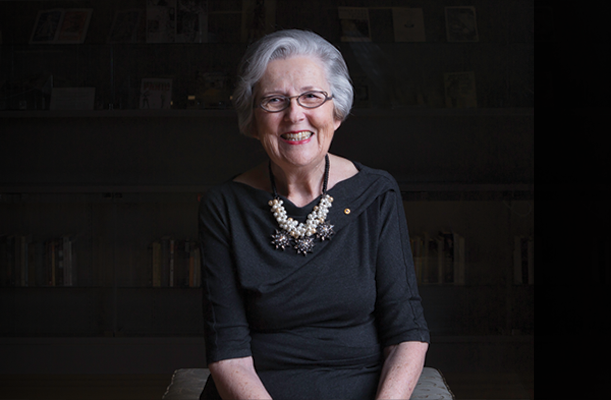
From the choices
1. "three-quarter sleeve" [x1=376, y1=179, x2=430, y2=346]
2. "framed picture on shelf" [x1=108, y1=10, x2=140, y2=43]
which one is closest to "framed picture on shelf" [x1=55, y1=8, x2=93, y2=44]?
"framed picture on shelf" [x1=108, y1=10, x2=140, y2=43]

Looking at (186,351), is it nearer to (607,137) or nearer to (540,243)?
(540,243)

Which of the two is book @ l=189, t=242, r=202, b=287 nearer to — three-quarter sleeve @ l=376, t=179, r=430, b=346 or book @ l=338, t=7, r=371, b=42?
book @ l=338, t=7, r=371, b=42

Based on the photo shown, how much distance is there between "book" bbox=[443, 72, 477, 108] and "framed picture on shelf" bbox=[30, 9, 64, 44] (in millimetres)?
1955

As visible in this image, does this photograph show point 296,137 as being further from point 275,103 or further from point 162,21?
point 162,21

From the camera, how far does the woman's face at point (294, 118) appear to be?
1361 mm

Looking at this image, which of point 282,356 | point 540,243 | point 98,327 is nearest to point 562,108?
Answer: point 540,243

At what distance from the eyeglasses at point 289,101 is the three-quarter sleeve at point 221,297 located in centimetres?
29

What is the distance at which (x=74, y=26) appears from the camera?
291cm

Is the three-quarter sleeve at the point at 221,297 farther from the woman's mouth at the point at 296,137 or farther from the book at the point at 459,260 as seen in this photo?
the book at the point at 459,260

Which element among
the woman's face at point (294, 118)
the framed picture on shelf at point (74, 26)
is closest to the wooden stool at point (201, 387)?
the woman's face at point (294, 118)

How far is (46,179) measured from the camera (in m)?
3.03

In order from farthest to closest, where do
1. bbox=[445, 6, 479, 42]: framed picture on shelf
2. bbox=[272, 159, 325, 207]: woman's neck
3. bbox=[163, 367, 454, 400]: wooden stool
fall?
bbox=[445, 6, 479, 42]: framed picture on shelf → bbox=[163, 367, 454, 400]: wooden stool → bbox=[272, 159, 325, 207]: woman's neck

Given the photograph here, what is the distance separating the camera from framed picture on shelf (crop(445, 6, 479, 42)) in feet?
9.37

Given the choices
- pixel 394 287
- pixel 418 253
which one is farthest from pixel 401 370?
pixel 418 253
